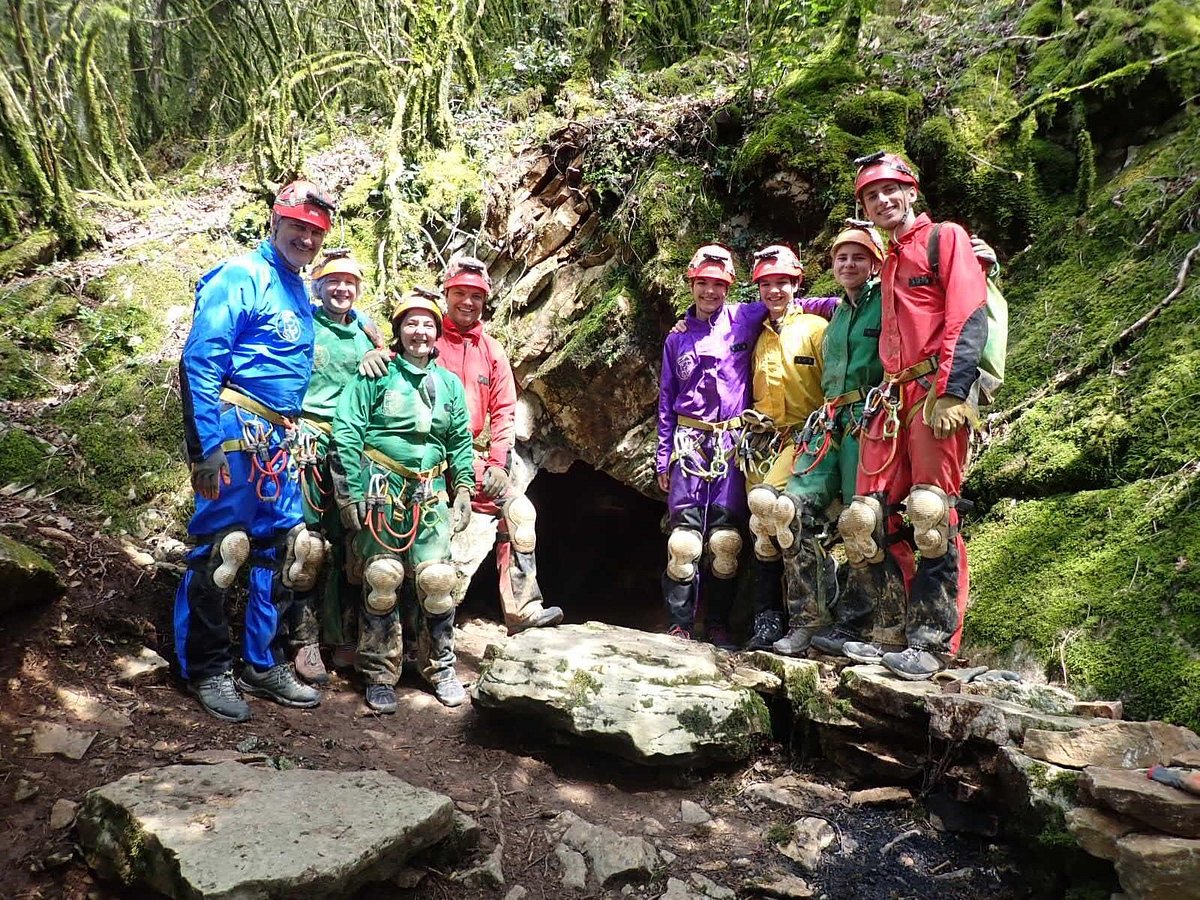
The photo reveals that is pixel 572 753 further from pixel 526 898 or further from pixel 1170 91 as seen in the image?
pixel 1170 91

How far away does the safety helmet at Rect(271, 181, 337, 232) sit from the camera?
4.29 meters

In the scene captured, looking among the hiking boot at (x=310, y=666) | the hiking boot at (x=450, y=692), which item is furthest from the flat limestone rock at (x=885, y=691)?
the hiking boot at (x=310, y=666)

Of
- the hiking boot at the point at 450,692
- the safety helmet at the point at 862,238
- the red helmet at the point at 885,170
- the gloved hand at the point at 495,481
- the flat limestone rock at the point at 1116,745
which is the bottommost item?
the hiking boot at the point at 450,692

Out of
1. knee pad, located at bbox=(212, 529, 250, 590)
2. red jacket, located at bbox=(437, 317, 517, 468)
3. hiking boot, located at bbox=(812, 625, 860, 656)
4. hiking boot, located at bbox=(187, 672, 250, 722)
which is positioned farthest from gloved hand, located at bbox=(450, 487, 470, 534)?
hiking boot, located at bbox=(812, 625, 860, 656)

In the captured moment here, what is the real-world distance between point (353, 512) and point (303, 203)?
5.91 feet

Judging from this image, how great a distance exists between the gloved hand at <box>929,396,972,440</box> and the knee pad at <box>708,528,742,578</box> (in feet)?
5.20

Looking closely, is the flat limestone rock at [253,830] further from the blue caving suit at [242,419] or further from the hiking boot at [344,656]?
the hiking boot at [344,656]

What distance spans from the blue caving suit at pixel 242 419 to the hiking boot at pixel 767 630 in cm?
292

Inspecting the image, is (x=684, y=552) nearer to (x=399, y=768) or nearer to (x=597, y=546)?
(x=399, y=768)

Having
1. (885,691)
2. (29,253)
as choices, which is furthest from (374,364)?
(29,253)

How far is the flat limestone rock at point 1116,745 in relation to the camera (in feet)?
8.80

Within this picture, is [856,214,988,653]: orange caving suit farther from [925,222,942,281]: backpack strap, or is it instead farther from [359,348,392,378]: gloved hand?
[359,348,392,378]: gloved hand

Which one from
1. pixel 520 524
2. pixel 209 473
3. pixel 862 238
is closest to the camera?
pixel 209 473

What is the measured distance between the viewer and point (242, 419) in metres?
4.13
